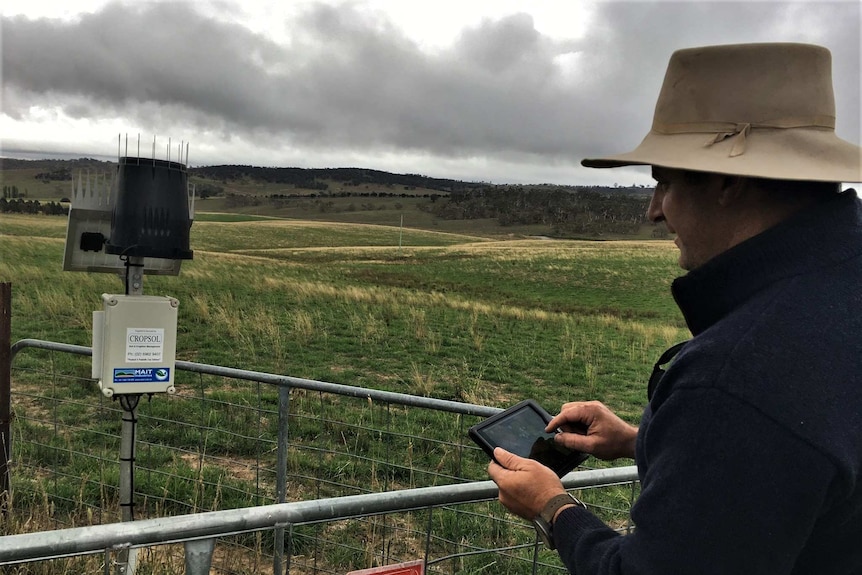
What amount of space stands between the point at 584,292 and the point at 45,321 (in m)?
21.5

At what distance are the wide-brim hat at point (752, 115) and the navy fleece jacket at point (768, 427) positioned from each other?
0.16 m

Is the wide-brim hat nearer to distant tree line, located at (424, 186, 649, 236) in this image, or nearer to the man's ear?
the man's ear

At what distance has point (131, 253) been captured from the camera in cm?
253

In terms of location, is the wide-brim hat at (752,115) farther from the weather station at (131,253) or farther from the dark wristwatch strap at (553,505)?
the weather station at (131,253)

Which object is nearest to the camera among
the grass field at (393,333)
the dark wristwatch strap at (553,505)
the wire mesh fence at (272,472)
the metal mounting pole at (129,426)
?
the dark wristwatch strap at (553,505)

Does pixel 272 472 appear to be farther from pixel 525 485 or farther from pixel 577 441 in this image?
pixel 525 485

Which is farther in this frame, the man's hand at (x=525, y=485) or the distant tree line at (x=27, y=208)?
the distant tree line at (x=27, y=208)

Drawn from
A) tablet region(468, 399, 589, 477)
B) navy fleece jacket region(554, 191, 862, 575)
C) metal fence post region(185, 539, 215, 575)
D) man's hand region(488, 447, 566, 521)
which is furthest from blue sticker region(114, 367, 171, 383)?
navy fleece jacket region(554, 191, 862, 575)

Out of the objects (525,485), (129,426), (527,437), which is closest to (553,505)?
(525,485)

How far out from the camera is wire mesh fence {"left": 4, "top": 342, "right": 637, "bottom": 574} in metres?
3.79

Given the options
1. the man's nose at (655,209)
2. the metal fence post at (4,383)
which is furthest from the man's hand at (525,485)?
the metal fence post at (4,383)

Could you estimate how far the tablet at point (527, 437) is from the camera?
1.94 metres

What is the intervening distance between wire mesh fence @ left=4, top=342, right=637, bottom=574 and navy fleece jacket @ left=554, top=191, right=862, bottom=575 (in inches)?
49.3

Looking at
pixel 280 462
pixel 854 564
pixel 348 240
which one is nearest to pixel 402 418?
pixel 280 462
